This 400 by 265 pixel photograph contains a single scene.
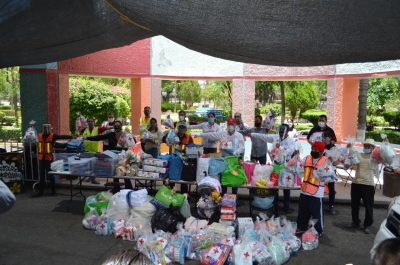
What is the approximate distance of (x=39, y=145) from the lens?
9.51 metres

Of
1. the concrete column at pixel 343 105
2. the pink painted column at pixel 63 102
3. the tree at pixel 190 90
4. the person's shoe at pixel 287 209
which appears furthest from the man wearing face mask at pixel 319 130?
the tree at pixel 190 90

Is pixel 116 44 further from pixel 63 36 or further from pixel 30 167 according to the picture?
pixel 30 167

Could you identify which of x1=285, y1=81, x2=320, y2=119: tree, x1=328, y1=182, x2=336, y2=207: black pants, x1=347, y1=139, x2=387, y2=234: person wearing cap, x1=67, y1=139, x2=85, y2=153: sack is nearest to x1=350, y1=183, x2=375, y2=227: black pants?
x1=347, y1=139, x2=387, y2=234: person wearing cap

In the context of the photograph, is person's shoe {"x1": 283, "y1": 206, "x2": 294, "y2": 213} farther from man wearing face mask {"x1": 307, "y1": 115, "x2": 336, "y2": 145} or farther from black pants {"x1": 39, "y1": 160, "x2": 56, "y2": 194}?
black pants {"x1": 39, "y1": 160, "x2": 56, "y2": 194}

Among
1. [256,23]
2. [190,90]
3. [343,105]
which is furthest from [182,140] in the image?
[190,90]

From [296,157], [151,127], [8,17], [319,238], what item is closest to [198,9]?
[8,17]

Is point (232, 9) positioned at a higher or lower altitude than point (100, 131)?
higher

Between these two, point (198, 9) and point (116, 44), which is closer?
point (198, 9)

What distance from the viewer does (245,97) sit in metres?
16.0

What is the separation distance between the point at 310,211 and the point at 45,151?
6.50 metres

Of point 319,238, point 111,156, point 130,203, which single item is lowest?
point 319,238

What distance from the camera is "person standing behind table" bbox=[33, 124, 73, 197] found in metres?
9.42

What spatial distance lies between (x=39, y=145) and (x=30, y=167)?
3.62ft

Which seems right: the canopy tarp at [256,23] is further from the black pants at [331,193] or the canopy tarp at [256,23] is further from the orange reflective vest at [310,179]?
the black pants at [331,193]
